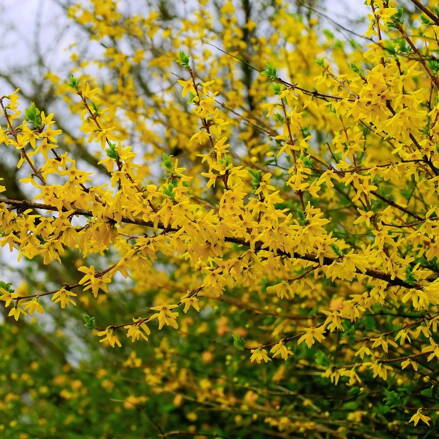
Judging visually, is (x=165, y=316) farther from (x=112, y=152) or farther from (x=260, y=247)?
(x=112, y=152)

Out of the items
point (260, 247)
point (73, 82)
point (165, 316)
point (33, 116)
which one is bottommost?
point (165, 316)

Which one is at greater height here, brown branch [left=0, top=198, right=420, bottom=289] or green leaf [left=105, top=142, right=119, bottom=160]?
green leaf [left=105, top=142, right=119, bottom=160]

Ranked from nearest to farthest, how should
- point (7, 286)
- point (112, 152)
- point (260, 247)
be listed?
1. point (112, 152)
2. point (260, 247)
3. point (7, 286)

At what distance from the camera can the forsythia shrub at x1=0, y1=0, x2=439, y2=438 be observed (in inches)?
75.0

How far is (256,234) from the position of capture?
1917mm

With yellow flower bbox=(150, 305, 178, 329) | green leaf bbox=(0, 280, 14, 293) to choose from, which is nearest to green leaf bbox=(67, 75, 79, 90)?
green leaf bbox=(0, 280, 14, 293)

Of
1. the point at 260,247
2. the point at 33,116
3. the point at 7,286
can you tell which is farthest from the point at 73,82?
the point at 260,247

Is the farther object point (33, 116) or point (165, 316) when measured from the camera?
point (165, 316)

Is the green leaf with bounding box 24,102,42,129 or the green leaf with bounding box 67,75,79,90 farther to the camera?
the green leaf with bounding box 67,75,79,90

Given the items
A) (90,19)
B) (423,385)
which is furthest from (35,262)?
(423,385)

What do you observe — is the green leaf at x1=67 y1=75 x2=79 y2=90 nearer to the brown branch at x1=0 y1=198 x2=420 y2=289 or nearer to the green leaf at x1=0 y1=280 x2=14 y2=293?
the brown branch at x1=0 y1=198 x2=420 y2=289

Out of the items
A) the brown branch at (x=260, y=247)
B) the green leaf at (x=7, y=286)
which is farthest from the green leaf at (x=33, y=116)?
the green leaf at (x=7, y=286)

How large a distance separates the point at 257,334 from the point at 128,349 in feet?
7.89

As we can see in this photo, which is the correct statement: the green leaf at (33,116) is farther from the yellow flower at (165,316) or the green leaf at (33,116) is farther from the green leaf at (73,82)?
the yellow flower at (165,316)
